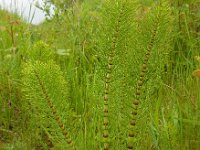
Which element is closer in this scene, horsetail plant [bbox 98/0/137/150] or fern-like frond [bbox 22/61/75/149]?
horsetail plant [bbox 98/0/137/150]

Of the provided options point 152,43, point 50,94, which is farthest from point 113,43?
point 50,94

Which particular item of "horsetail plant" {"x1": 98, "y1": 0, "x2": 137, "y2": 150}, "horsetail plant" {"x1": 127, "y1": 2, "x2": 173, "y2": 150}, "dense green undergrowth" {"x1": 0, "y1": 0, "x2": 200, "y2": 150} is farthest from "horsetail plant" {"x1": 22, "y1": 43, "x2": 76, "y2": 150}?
"horsetail plant" {"x1": 127, "y1": 2, "x2": 173, "y2": 150}

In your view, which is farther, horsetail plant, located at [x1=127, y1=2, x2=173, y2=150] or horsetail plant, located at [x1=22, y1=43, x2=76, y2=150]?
horsetail plant, located at [x1=22, y1=43, x2=76, y2=150]

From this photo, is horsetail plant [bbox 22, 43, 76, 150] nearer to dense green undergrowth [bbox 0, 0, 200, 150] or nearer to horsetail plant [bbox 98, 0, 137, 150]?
dense green undergrowth [bbox 0, 0, 200, 150]

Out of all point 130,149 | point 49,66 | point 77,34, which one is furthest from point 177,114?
point 77,34

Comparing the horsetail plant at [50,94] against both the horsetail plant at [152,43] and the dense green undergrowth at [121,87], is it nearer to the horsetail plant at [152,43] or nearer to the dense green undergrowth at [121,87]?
the dense green undergrowth at [121,87]

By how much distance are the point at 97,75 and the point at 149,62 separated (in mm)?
219

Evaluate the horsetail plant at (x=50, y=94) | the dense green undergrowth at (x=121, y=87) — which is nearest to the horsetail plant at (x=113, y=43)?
the dense green undergrowth at (x=121, y=87)

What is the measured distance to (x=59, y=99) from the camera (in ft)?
5.14

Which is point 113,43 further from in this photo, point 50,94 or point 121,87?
point 50,94

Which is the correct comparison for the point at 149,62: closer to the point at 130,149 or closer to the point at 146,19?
the point at 146,19

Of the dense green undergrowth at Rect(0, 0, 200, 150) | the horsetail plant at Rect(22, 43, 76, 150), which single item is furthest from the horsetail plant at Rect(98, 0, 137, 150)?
the horsetail plant at Rect(22, 43, 76, 150)

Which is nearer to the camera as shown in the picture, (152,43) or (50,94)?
(152,43)

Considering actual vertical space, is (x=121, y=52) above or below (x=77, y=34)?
below
